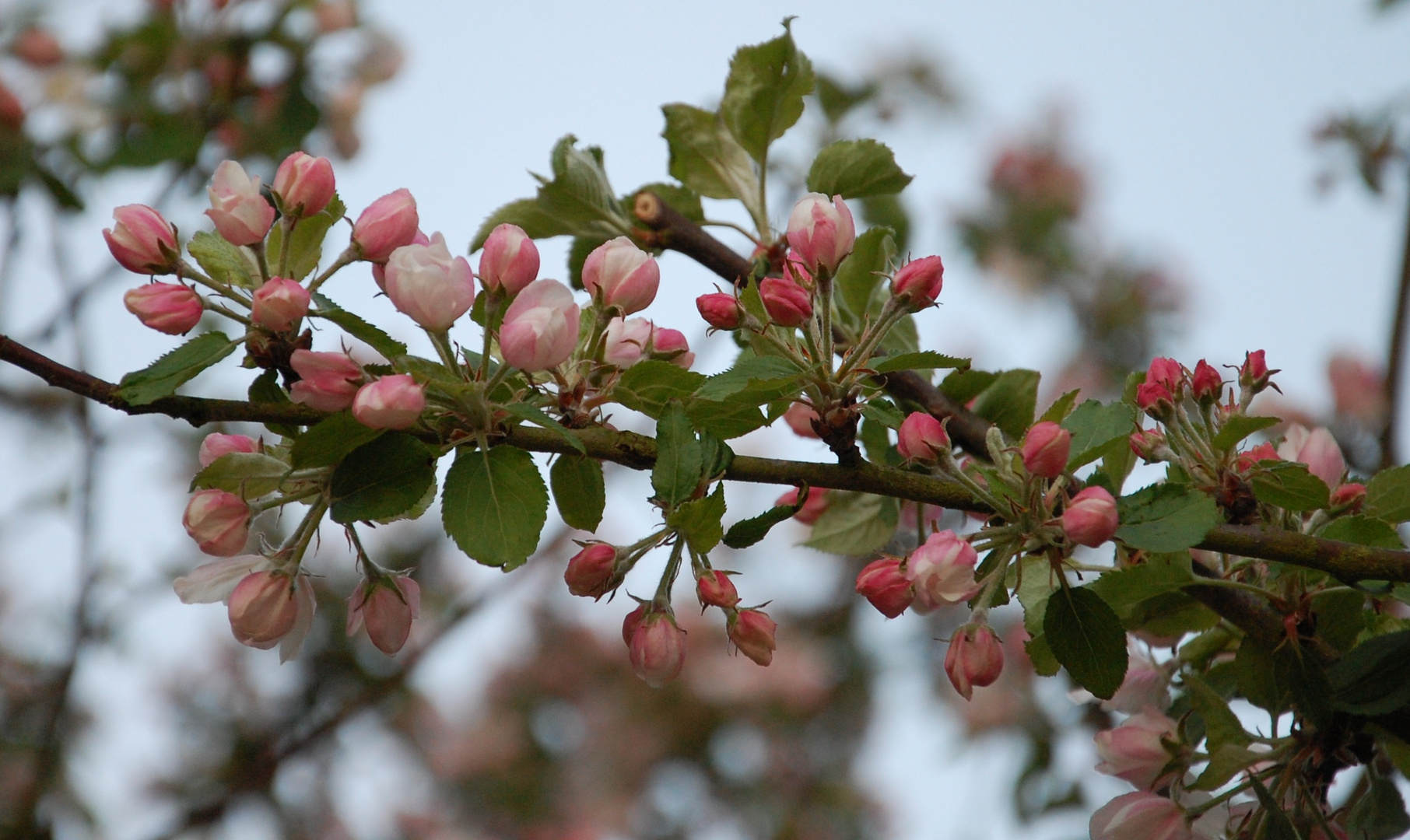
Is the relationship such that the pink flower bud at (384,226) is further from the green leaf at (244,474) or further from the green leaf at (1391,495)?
the green leaf at (1391,495)

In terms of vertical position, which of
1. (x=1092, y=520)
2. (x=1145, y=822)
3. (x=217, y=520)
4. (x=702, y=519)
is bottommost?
(x=1145, y=822)

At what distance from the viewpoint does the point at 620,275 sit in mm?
923

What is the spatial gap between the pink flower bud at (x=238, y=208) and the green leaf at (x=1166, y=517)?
27.3 inches

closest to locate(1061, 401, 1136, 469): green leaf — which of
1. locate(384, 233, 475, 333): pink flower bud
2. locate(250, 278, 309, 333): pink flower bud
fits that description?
locate(384, 233, 475, 333): pink flower bud

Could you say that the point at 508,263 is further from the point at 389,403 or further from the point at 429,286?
the point at 389,403

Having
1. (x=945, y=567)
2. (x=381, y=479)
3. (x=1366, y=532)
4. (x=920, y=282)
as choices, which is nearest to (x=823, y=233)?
(x=920, y=282)

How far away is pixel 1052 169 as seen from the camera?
4633 millimetres

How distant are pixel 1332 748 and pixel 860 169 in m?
0.69

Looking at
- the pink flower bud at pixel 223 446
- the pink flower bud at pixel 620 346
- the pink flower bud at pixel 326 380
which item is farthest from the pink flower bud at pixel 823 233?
the pink flower bud at pixel 223 446

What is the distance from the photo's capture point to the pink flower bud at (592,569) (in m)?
0.86

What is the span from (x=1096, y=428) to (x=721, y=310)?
1.03ft

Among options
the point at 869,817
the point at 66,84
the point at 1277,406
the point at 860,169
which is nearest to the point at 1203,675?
the point at 860,169

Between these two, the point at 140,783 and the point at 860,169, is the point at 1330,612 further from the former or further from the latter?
the point at 140,783

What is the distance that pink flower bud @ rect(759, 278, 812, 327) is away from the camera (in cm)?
87
